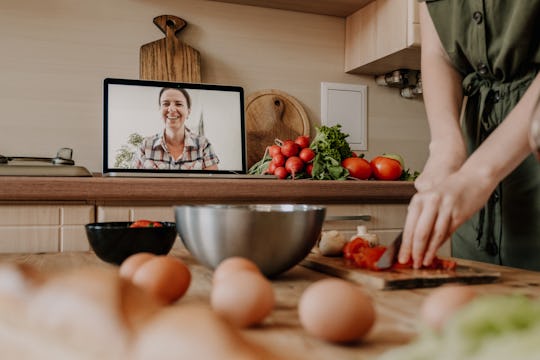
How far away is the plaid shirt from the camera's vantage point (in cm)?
199

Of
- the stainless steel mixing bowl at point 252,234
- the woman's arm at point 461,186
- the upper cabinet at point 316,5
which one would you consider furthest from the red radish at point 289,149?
the stainless steel mixing bowl at point 252,234

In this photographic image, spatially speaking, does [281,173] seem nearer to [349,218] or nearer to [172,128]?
[349,218]

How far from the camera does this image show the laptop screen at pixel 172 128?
6.45 feet

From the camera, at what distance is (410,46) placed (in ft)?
6.63

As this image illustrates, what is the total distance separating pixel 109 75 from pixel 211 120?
45 centimetres

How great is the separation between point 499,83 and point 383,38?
105 cm

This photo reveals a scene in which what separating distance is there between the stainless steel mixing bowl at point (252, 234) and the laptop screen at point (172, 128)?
1.29m

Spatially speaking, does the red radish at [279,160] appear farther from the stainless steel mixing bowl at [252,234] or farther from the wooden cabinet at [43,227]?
the stainless steel mixing bowl at [252,234]

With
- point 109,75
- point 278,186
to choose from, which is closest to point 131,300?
point 278,186

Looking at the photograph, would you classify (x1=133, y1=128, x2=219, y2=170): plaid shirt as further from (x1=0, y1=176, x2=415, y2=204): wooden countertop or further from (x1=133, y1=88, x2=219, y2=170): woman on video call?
(x1=0, y1=176, x2=415, y2=204): wooden countertop

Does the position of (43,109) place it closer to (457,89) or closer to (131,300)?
(457,89)

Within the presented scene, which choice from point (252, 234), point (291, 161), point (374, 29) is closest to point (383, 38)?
point (374, 29)

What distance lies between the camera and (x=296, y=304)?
0.54 metres

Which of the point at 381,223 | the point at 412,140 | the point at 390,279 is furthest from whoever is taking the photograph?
the point at 412,140
